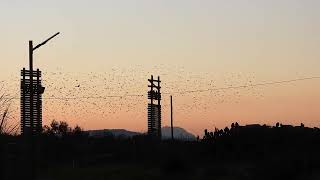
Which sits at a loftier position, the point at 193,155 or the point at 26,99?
the point at 26,99

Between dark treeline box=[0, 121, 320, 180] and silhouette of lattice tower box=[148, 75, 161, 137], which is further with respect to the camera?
silhouette of lattice tower box=[148, 75, 161, 137]

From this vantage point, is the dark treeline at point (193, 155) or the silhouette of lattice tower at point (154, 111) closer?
the dark treeline at point (193, 155)

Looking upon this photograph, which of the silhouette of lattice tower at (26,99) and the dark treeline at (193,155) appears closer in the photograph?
the dark treeline at (193,155)

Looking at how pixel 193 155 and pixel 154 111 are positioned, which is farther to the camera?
pixel 154 111

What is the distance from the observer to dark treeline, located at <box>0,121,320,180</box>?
86.1ft

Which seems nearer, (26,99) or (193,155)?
(193,155)

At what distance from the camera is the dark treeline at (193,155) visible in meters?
26.2

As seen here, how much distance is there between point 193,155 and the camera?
117 feet

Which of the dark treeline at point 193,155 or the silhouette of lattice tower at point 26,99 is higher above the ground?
the silhouette of lattice tower at point 26,99

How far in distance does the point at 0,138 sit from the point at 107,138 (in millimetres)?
51203

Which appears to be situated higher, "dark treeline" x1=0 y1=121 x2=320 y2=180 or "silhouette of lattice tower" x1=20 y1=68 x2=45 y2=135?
"silhouette of lattice tower" x1=20 y1=68 x2=45 y2=135

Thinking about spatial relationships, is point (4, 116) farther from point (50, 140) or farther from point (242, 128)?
point (50, 140)

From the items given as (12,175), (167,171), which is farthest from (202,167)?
(12,175)

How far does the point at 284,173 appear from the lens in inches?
1017
